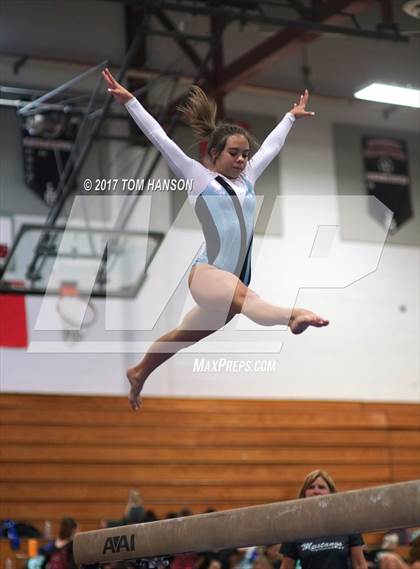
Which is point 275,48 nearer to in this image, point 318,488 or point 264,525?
point 318,488

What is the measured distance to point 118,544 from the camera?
17.8ft

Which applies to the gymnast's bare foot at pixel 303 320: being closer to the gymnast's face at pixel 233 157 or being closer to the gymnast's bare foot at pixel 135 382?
the gymnast's face at pixel 233 157

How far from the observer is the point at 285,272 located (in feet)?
24.5

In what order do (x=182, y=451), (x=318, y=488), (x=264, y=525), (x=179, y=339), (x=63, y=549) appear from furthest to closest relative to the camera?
(x=182, y=451), (x=63, y=549), (x=318, y=488), (x=179, y=339), (x=264, y=525)

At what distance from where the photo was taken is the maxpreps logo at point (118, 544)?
534 centimetres

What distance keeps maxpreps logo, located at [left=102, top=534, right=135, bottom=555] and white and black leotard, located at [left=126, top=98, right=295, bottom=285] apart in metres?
1.49

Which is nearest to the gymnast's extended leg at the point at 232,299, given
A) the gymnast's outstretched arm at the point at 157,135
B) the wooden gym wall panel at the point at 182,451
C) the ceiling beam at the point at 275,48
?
the gymnast's outstretched arm at the point at 157,135

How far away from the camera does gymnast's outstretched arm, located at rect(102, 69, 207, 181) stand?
5383mm

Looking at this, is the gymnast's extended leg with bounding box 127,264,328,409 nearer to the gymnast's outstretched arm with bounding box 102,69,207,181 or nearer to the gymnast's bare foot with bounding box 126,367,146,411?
the gymnast's bare foot with bounding box 126,367,146,411

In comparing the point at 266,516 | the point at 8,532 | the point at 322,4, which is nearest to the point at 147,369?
the point at 266,516

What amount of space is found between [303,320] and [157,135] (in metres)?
1.39

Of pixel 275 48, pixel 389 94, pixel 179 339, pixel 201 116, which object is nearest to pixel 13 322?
pixel 275 48

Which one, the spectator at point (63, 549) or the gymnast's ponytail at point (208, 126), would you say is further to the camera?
the spectator at point (63, 549)

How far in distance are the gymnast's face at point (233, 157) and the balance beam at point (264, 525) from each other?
5.85 feet
